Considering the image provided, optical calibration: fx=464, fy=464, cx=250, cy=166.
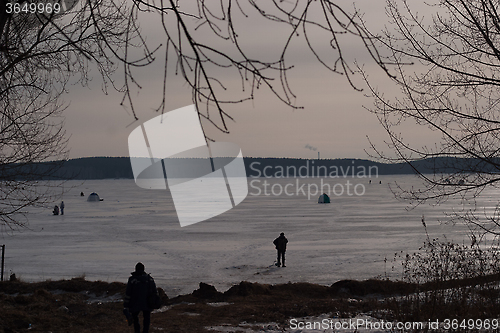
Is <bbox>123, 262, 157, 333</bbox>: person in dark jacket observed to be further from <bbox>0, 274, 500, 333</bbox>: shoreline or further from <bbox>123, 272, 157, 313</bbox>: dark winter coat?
<bbox>0, 274, 500, 333</bbox>: shoreline

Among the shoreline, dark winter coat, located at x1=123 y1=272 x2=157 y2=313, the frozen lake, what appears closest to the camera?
dark winter coat, located at x1=123 y1=272 x2=157 y2=313

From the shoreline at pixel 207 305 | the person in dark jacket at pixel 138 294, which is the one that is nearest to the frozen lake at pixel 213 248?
the shoreline at pixel 207 305

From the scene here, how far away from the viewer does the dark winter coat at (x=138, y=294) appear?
298 inches

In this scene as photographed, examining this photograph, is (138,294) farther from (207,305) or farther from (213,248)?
(213,248)

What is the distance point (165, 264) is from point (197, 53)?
15584 mm

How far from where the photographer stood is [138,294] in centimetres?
761

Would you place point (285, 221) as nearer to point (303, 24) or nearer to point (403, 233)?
point (403, 233)

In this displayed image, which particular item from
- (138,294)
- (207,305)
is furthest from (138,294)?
(207,305)

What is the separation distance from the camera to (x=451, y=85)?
311 inches

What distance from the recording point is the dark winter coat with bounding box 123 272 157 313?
7574 millimetres

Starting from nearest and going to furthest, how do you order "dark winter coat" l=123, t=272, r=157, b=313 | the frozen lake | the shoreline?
1. "dark winter coat" l=123, t=272, r=157, b=313
2. the shoreline
3. the frozen lake

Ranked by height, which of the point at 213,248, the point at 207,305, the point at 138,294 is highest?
the point at 138,294

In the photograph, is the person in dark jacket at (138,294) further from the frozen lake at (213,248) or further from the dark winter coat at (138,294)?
the frozen lake at (213,248)

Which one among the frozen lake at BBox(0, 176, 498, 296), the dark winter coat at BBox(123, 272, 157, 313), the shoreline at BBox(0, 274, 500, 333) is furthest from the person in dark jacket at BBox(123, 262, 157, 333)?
the frozen lake at BBox(0, 176, 498, 296)
